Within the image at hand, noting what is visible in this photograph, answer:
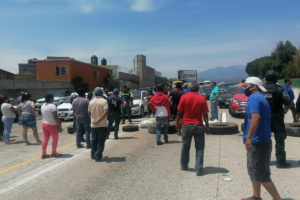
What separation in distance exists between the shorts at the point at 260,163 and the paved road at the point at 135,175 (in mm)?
700

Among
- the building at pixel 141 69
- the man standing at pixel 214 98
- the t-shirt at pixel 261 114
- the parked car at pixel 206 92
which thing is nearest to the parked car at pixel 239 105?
the man standing at pixel 214 98

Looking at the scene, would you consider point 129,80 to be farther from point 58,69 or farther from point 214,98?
point 214,98

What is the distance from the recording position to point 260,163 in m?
4.28

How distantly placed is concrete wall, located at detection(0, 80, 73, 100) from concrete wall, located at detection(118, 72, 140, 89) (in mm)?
26497

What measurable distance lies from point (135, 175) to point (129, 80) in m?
72.1

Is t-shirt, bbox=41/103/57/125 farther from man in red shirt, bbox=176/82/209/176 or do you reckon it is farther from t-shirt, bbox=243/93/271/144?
t-shirt, bbox=243/93/271/144

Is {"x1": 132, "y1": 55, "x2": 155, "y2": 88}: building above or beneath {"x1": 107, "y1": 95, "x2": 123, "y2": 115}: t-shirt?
above

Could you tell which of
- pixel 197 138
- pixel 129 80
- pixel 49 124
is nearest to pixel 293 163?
pixel 197 138

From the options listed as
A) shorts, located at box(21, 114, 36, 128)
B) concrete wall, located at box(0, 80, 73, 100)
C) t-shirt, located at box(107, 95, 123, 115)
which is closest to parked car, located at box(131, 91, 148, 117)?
t-shirt, located at box(107, 95, 123, 115)

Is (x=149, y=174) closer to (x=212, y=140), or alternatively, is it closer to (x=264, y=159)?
(x=264, y=159)

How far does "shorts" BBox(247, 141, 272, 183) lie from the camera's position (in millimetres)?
4254

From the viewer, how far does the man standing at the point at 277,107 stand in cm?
593

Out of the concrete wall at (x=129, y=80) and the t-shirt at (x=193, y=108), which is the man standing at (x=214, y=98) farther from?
the concrete wall at (x=129, y=80)

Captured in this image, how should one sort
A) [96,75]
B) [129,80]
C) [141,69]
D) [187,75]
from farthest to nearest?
[141,69] < [129,80] < [96,75] < [187,75]
